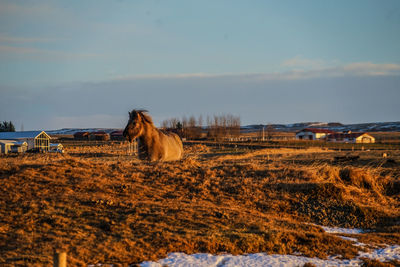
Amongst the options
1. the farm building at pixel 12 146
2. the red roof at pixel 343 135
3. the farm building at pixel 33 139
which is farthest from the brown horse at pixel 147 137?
the red roof at pixel 343 135

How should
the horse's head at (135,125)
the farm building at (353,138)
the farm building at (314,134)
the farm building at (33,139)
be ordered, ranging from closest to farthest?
the horse's head at (135,125)
the farm building at (33,139)
the farm building at (353,138)
the farm building at (314,134)

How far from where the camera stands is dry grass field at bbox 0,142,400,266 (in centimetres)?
814

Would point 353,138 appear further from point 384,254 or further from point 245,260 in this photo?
point 245,260

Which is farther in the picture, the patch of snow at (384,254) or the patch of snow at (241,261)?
the patch of snow at (384,254)

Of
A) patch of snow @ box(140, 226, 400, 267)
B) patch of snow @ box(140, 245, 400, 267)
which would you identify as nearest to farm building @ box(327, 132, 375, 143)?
patch of snow @ box(140, 226, 400, 267)

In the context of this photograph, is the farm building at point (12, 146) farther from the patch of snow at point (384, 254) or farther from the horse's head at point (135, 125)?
the patch of snow at point (384, 254)

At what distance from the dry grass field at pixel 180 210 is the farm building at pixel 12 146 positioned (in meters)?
50.3

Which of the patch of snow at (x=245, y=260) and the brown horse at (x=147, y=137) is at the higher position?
the brown horse at (x=147, y=137)

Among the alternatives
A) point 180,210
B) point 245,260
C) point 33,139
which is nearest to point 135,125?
point 180,210

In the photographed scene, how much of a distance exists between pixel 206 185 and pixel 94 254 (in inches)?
263

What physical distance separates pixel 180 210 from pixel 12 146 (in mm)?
58557

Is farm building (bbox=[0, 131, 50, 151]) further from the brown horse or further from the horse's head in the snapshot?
the horse's head

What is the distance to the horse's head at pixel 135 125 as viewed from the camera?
1623 cm

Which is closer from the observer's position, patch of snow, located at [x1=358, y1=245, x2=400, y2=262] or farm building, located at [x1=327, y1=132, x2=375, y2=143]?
patch of snow, located at [x1=358, y1=245, x2=400, y2=262]
